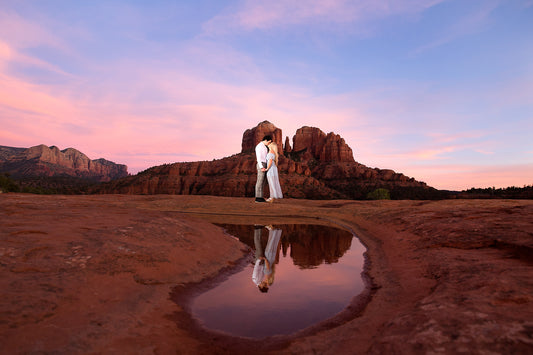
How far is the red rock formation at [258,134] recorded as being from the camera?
15462cm

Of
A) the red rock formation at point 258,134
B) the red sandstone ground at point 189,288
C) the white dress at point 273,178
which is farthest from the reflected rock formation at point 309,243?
the red rock formation at point 258,134

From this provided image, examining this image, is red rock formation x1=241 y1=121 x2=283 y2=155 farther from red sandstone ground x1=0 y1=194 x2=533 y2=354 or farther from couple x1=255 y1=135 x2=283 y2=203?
red sandstone ground x1=0 y1=194 x2=533 y2=354

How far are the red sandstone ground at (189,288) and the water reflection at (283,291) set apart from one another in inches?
18.6

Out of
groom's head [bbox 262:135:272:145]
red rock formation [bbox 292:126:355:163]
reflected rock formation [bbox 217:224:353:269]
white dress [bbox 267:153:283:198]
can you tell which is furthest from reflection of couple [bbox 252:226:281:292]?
red rock formation [bbox 292:126:355:163]

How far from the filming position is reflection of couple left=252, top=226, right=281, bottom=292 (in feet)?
25.9

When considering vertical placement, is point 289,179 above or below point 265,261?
above

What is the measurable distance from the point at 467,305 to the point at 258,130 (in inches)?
6120

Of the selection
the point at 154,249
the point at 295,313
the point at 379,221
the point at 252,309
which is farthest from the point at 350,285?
the point at 379,221

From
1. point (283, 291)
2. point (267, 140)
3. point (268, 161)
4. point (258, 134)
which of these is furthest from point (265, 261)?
point (258, 134)

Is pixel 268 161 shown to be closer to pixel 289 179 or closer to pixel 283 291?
pixel 283 291

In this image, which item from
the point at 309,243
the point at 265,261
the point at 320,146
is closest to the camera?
the point at 265,261

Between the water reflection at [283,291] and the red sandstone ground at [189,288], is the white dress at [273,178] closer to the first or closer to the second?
the water reflection at [283,291]

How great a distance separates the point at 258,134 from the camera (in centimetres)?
15562

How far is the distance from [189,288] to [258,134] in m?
151
